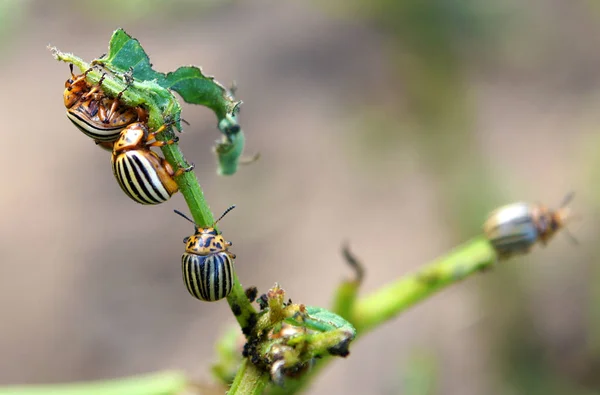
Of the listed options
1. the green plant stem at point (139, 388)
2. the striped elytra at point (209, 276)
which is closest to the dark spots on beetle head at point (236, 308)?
the striped elytra at point (209, 276)

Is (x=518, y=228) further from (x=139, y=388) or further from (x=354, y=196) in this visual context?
(x=354, y=196)

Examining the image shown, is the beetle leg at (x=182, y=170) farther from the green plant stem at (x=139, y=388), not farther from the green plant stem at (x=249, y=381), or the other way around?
the green plant stem at (x=139, y=388)

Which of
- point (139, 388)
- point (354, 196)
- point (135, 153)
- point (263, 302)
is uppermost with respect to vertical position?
point (354, 196)

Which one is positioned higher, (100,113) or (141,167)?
(100,113)

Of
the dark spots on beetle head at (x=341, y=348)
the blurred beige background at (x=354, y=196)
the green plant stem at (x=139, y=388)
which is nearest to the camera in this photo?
the dark spots on beetle head at (x=341, y=348)

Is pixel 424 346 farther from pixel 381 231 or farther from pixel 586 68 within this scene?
pixel 586 68

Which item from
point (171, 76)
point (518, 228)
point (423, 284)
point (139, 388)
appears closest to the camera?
point (171, 76)

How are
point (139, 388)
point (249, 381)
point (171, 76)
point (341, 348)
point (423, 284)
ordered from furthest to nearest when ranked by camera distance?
point (139, 388), point (423, 284), point (171, 76), point (249, 381), point (341, 348)

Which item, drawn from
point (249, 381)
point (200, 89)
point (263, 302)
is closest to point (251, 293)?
point (263, 302)
